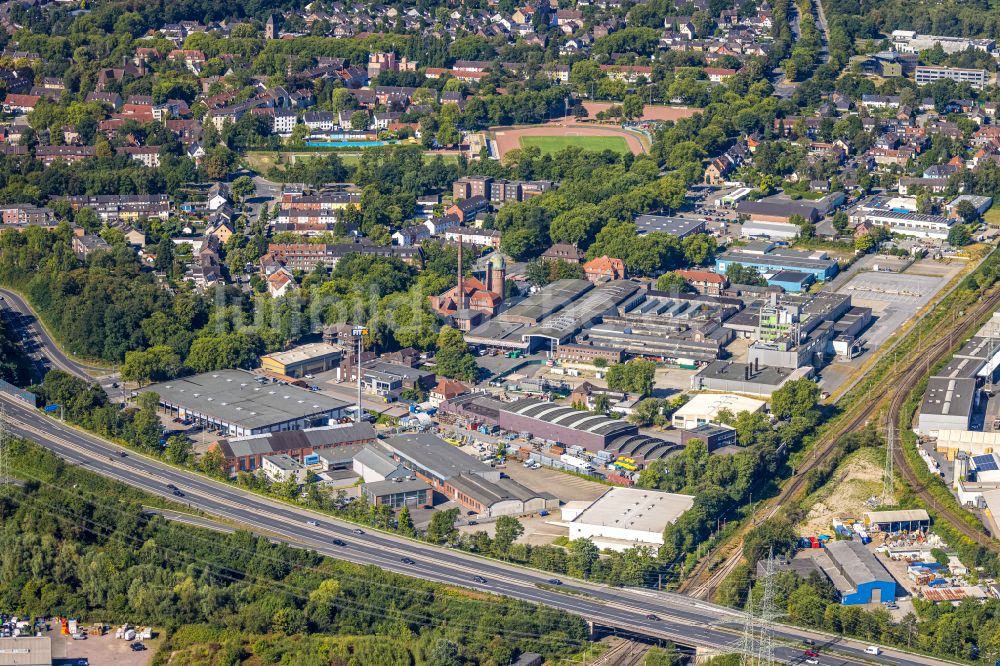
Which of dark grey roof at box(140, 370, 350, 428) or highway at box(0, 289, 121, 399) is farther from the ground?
dark grey roof at box(140, 370, 350, 428)

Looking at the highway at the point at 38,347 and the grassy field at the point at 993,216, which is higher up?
the grassy field at the point at 993,216

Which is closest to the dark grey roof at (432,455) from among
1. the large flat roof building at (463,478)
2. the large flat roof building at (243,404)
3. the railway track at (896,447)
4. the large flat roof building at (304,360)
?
the large flat roof building at (463,478)

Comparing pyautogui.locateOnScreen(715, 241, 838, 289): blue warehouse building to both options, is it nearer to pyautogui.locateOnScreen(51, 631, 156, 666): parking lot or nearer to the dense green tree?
the dense green tree

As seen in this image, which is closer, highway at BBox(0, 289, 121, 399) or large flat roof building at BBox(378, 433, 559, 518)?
large flat roof building at BBox(378, 433, 559, 518)

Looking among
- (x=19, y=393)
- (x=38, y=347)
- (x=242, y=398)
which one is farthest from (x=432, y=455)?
(x=38, y=347)

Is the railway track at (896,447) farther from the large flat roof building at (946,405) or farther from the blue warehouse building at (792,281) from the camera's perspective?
the blue warehouse building at (792,281)

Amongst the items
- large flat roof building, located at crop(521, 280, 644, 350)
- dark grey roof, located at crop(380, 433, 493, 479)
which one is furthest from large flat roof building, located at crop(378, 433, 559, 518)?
large flat roof building, located at crop(521, 280, 644, 350)

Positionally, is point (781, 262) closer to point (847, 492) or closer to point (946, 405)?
point (946, 405)
